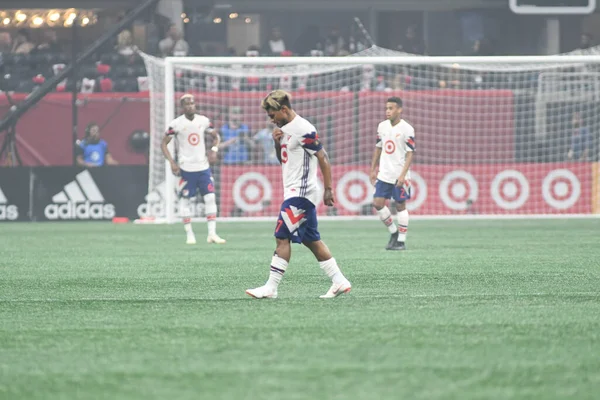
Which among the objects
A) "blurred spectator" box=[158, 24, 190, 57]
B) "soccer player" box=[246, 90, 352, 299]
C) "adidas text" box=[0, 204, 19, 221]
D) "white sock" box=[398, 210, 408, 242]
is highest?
"blurred spectator" box=[158, 24, 190, 57]

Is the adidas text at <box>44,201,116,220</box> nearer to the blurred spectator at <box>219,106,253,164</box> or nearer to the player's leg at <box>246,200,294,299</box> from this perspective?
the blurred spectator at <box>219,106,253,164</box>

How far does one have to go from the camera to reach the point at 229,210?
2292 centimetres

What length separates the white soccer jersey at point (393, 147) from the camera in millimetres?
15180

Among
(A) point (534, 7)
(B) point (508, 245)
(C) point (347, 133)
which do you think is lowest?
(B) point (508, 245)

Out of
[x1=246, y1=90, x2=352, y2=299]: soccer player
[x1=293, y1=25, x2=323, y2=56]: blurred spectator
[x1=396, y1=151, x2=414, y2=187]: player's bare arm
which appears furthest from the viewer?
[x1=293, y1=25, x2=323, y2=56]: blurred spectator

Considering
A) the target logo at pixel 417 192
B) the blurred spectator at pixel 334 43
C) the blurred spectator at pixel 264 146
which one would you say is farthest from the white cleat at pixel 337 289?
the blurred spectator at pixel 334 43

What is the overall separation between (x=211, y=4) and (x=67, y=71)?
6613 mm

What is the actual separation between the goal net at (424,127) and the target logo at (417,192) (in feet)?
0.08

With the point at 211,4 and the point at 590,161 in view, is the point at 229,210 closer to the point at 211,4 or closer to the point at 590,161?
the point at 590,161

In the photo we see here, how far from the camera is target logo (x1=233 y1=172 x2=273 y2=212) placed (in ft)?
74.6

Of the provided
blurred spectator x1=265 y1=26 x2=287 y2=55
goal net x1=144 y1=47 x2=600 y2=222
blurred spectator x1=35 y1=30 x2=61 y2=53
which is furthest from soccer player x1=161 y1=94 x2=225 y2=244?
blurred spectator x1=35 y1=30 x2=61 y2=53

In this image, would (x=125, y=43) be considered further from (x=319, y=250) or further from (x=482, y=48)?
(x=319, y=250)

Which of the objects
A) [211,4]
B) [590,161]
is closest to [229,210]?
[590,161]

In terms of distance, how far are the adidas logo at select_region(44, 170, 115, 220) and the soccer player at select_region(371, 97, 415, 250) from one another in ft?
29.3
